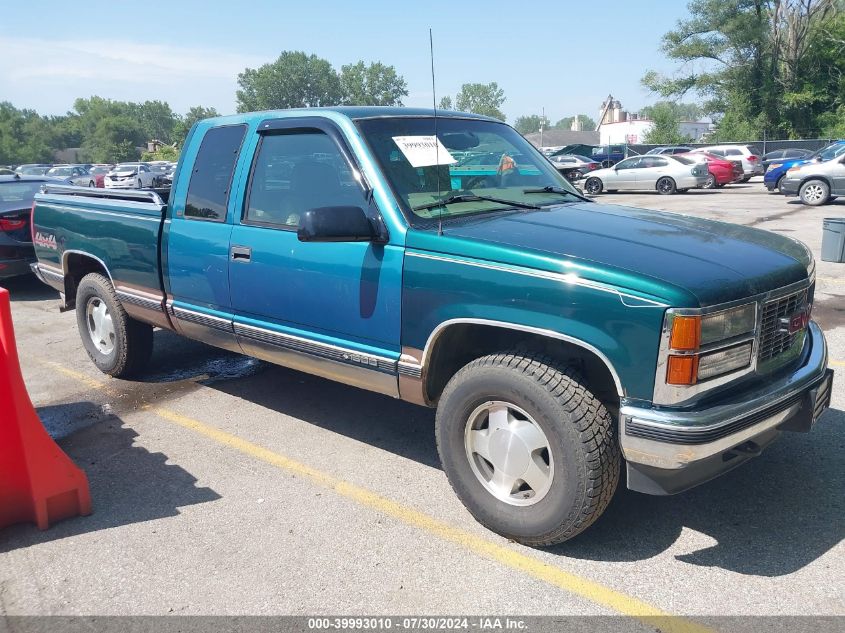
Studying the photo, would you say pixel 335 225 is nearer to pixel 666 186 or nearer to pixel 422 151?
pixel 422 151

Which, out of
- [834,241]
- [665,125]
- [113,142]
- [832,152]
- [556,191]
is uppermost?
[113,142]

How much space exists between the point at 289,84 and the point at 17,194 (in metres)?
112

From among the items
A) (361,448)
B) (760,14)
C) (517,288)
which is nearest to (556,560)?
(517,288)

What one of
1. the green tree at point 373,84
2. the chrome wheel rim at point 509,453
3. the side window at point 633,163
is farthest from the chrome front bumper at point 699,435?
the green tree at point 373,84

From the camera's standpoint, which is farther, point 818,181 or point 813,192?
point 813,192

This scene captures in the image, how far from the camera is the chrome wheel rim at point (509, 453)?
314cm

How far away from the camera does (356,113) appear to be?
396 cm

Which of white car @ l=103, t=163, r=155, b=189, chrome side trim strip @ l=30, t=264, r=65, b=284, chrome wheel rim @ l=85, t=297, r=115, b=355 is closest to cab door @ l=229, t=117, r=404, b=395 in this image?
chrome wheel rim @ l=85, t=297, r=115, b=355

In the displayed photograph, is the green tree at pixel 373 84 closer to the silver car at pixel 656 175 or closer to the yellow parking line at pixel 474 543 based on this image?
the silver car at pixel 656 175

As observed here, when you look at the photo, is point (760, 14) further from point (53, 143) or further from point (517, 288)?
point (53, 143)

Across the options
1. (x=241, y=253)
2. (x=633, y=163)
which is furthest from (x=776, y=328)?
(x=633, y=163)

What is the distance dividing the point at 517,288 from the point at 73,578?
2.33 meters

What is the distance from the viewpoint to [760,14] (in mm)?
41875

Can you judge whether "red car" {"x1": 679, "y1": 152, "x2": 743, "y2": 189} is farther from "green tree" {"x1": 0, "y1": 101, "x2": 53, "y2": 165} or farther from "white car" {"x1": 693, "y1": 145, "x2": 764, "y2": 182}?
"green tree" {"x1": 0, "y1": 101, "x2": 53, "y2": 165}
